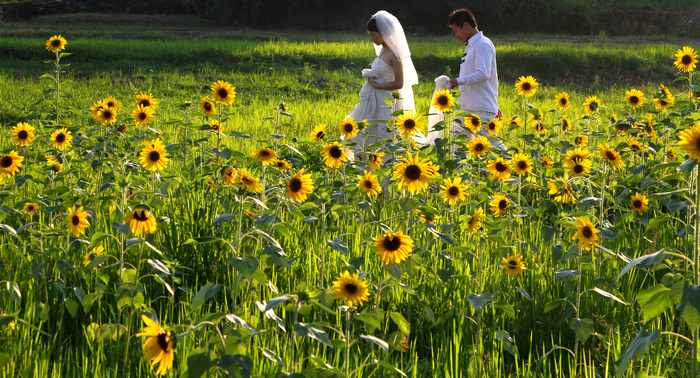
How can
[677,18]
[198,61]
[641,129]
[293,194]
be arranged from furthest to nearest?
[677,18]
[198,61]
[641,129]
[293,194]

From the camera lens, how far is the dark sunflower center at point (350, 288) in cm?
254

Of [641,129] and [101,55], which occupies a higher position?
[641,129]

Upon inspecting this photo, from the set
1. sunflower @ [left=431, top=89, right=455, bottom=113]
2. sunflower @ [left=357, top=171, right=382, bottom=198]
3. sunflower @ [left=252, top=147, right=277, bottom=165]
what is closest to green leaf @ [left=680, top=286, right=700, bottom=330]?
sunflower @ [left=357, top=171, right=382, bottom=198]

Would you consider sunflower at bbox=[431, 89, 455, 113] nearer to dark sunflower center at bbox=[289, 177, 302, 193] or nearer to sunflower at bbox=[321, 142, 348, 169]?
sunflower at bbox=[321, 142, 348, 169]

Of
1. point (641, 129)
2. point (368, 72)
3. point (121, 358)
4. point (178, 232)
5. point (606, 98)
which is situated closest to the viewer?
point (121, 358)

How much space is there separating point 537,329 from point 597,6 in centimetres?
3287

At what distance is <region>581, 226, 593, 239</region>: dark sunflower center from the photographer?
330 cm

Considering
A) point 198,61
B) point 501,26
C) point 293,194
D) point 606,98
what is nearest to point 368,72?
point 293,194

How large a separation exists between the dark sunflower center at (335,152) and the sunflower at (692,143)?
6.64ft

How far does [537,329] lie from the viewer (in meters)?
3.55

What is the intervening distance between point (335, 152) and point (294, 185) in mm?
608

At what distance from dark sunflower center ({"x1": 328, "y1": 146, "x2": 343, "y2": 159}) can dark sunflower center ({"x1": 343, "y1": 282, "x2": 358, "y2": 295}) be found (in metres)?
1.52

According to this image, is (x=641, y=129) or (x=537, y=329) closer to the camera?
(x=537, y=329)

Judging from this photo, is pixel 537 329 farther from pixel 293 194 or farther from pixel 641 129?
pixel 641 129
